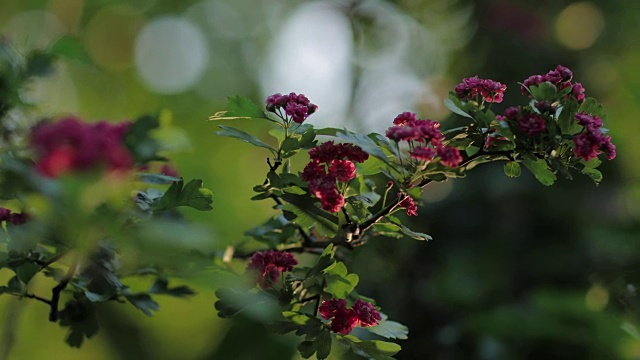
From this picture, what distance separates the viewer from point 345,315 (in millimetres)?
735

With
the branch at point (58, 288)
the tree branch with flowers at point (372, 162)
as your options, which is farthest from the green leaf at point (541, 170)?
the branch at point (58, 288)

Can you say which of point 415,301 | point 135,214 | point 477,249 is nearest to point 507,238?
point 477,249

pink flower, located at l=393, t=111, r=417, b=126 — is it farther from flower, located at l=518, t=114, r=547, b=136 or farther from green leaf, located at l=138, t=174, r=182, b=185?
green leaf, located at l=138, t=174, r=182, b=185

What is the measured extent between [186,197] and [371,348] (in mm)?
249

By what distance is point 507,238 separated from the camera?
2.01 m

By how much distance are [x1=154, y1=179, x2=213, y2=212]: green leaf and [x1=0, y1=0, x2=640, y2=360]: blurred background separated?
281 millimetres

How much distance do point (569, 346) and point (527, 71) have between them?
0.93m

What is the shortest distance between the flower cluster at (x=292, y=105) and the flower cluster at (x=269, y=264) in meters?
0.16

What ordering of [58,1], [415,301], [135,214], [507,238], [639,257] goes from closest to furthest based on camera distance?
[135,214], [639,257], [415,301], [507,238], [58,1]

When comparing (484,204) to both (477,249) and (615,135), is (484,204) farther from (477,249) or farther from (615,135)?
(615,135)

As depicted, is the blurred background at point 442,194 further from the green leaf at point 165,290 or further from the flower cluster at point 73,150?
the flower cluster at point 73,150

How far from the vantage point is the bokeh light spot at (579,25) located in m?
2.44

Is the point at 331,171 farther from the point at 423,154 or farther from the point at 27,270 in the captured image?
the point at 27,270

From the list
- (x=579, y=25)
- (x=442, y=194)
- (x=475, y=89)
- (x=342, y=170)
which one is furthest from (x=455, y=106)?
(x=579, y=25)
